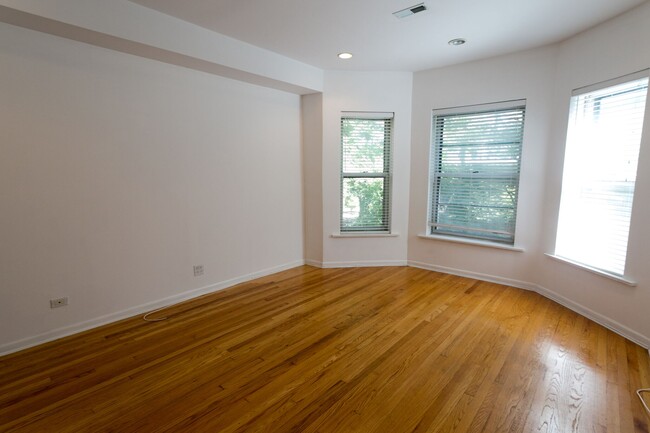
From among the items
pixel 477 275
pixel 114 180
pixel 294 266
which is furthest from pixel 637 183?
pixel 114 180

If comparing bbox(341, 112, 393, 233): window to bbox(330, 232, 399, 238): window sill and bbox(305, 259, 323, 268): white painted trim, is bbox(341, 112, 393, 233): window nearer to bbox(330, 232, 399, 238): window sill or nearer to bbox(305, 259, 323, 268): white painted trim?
bbox(330, 232, 399, 238): window sill

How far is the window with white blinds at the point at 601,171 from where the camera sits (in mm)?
2779

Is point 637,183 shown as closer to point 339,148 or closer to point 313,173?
point 339,148

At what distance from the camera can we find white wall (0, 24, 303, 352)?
8.06ft

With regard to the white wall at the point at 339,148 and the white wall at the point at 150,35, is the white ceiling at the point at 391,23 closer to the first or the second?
the white wall at the point at 150,35

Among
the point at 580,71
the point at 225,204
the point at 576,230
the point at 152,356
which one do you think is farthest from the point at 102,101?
the point at 576,230

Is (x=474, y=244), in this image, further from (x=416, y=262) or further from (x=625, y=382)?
(x=625, y=382)

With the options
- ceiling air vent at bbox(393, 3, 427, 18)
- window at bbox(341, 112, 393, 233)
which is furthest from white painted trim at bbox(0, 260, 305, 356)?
ceiling air vent at bbox(393, 3, 427, 18)

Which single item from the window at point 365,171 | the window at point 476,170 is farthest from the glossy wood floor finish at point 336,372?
the window at point 365,171

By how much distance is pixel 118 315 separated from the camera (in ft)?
9.86

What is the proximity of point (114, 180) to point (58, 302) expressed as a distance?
1097 millimetres

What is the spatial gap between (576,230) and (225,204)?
376 centimetres

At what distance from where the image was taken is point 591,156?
314cm

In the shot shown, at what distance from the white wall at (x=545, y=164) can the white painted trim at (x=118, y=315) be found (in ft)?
8.29
